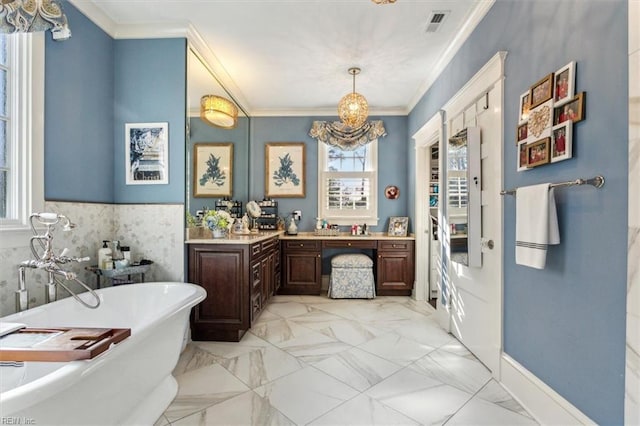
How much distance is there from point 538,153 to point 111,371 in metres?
2.43

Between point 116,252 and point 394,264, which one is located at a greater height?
point 116,252

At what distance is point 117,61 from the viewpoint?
9.51ft

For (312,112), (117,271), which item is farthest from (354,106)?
(117,271)

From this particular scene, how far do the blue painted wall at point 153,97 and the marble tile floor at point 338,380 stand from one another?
1.47 m

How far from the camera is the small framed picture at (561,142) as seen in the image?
158 cm

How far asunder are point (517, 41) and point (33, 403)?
2.95 metres

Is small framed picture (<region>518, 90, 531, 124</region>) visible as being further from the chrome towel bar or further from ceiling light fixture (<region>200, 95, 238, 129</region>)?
ceiling light fixture (<region>200, 95, 238, 129</region>)

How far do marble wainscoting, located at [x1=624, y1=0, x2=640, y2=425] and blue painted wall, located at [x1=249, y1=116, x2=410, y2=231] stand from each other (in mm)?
3813

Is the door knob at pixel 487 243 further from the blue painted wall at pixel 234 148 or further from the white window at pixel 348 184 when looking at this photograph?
the white window at pixel 348 184

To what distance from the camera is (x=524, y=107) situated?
1.96m

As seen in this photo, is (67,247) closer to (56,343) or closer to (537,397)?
(56,343)

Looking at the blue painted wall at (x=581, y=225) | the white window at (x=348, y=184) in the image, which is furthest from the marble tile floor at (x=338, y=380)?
the white window at (x=348, y=184)

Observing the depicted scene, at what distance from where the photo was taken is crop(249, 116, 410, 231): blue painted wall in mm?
5109

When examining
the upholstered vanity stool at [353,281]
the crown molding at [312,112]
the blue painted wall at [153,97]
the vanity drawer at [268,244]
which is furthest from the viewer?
the crown molding at [312,112]
